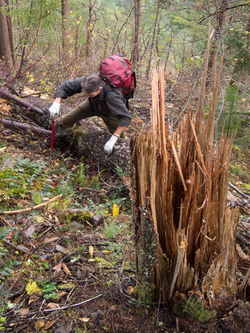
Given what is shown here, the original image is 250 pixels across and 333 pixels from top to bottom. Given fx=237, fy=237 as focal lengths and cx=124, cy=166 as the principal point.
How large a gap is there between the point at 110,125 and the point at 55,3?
6.03 meters

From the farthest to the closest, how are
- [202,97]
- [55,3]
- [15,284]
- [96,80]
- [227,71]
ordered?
[227,71], [55,3], [96,80], [15,284], [202,97]

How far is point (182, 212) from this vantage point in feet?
5.18

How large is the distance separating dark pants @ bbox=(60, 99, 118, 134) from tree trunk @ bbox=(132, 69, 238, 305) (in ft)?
10.9

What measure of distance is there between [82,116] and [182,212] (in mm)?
3775

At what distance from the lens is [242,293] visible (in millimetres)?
1565

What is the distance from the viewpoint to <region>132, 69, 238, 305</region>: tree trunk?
4.94 ft

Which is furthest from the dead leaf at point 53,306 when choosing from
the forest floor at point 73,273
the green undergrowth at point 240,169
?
the green undergrowth at point 240,169

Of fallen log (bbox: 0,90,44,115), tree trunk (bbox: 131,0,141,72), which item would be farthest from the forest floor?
tree trunk (bbox: 131,0,141,72)

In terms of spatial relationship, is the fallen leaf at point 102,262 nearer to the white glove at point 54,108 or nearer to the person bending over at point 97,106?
the person bending over at point 97,106

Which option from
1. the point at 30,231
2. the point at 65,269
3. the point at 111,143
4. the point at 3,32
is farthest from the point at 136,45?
the point at 65,269

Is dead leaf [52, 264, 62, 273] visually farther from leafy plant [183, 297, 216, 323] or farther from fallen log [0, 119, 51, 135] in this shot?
fallen log [0, 119, 51, 135]

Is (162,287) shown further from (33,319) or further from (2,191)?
(2,191)

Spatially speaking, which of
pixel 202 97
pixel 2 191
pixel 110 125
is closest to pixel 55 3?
pixel 110 125

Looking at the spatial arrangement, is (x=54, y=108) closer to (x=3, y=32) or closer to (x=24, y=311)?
(x=24, y=311)
